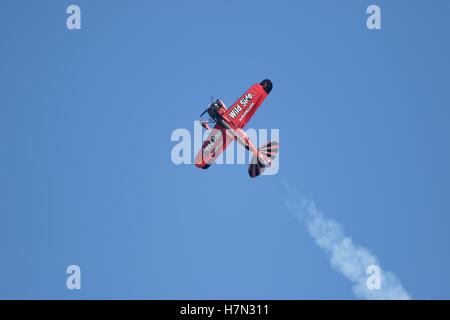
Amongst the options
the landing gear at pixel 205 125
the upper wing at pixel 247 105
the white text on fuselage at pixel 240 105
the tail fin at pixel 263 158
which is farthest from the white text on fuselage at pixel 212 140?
the tail fin at pixel 263 158

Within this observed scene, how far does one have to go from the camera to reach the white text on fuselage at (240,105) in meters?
53.0

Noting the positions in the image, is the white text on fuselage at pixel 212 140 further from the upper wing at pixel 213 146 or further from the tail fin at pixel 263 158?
the tail fin at pixel 263 158

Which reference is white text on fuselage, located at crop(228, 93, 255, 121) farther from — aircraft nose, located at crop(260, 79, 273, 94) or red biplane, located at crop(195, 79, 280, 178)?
aircraft nose, located at crop(260, 79, 273, 94)

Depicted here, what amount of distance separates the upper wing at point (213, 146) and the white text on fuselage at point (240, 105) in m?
1.73

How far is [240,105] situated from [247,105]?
0.82m

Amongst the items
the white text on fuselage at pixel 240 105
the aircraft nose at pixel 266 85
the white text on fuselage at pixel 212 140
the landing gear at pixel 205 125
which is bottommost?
the white text on fuselage at pixel 212 140

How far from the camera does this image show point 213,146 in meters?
53.1

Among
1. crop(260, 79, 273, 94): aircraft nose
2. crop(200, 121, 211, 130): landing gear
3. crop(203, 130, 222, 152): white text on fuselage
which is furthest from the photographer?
crop(260, 79, 273, 94): aircraft nose

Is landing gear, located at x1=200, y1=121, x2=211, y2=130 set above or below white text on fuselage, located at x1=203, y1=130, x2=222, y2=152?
above

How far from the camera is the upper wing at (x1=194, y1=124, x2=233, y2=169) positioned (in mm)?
52781

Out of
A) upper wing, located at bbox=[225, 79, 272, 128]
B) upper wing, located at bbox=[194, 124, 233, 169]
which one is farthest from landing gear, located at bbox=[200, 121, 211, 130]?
upper wing, located at bbox=[225, 79, 272, 128]
